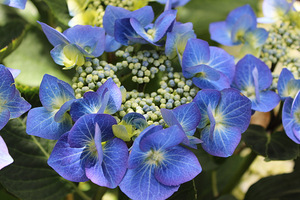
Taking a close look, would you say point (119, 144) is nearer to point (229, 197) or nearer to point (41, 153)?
point (41, 153)

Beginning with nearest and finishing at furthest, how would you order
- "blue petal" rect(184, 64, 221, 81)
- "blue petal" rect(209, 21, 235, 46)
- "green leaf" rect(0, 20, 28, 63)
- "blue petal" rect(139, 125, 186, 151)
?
"blue petal" rect(139, 125, 186, 151) < "blue petal" rect(184, 64, 221, 81) < "green leaf" rect(0, 20, 28, 63) < "blue petal" rect(209, 21, 235, 46)

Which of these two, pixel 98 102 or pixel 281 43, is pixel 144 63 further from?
pixel 281 43

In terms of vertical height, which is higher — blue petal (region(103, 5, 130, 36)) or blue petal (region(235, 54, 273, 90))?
blue petal (region(103, 5, 130, 36))

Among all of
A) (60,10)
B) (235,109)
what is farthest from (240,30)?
(60,10)

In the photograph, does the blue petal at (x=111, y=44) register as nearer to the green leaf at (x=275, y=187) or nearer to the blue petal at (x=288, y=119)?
the blue petal at (x=288, y=119)

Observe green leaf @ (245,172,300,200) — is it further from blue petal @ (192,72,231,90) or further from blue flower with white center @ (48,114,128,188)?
blue flower with white center @ (48,114,128,188)

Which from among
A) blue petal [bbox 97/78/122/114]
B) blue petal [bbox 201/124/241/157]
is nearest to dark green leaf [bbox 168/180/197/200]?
blue petal [bbox 201/124/241/157]
